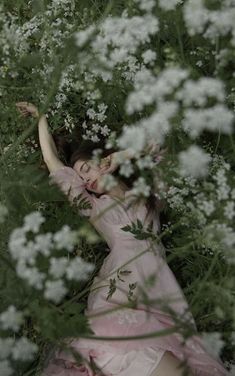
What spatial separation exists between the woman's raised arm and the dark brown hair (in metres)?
0.16

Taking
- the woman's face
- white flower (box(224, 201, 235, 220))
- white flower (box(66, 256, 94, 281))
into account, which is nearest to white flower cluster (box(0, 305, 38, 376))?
white flower (box(66, 256, 94, 281))

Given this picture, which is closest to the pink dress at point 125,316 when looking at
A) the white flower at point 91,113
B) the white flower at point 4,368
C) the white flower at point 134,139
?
the white flower at point 91,113

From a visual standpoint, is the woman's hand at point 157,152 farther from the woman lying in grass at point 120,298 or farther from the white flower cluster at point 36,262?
the white flower cluster at point 36,262

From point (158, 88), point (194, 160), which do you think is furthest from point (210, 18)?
point (194, 160)

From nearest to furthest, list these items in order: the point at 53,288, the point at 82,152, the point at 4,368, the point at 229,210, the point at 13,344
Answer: the point at 53,288 < the point at 229,210 < the point at 13,344 < the point at 4,368 < the point at 82,152

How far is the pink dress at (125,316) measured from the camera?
116 inches

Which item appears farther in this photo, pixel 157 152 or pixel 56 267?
pixel 157 152

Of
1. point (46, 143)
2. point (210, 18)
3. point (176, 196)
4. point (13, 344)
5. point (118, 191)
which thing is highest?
point (210, 18)

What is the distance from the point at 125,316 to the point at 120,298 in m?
0.13

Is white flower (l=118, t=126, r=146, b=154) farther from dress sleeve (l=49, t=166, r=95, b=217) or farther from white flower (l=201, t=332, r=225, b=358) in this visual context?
dress sleeve (l=49, t=166, r=95, b=217)

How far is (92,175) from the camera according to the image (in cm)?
330

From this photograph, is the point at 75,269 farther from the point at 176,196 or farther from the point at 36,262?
the point at 176,196

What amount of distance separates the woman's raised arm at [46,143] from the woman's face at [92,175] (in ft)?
0.46

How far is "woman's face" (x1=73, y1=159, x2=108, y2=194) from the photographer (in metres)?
3.30
